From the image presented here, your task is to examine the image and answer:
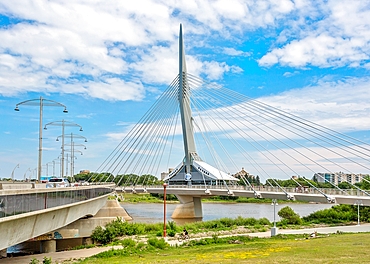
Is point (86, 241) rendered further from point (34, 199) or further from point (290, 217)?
point (290, 217)

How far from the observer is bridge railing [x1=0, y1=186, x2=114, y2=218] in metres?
15.5

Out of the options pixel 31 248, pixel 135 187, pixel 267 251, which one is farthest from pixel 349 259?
pixel 135 187

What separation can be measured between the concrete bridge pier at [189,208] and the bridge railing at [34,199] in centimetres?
3710

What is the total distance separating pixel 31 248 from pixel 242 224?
22.5 m

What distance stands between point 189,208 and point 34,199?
49.0 m

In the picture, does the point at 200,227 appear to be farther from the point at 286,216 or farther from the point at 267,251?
the point at 267,251

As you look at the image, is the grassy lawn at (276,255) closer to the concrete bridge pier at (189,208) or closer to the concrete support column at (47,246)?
the concrete support column at (47,246)

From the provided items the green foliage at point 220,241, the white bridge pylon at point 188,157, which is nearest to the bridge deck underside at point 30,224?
the green foliage at point 220,241

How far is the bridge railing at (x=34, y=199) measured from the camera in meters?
15.5

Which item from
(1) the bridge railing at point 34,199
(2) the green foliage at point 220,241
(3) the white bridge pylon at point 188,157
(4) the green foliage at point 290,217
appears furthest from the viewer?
(3) the white bridge pylon at point 188,157

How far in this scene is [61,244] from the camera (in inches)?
1345

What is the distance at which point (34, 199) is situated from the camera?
747 inches

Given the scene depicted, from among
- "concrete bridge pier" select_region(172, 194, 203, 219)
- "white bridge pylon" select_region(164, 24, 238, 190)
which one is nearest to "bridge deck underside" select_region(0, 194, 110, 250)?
"white bridge pylon" select_region(164, 24, 238, 190)

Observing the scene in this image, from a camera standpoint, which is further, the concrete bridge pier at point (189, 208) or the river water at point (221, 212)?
the concrete bridge pier at point (189, 208)
